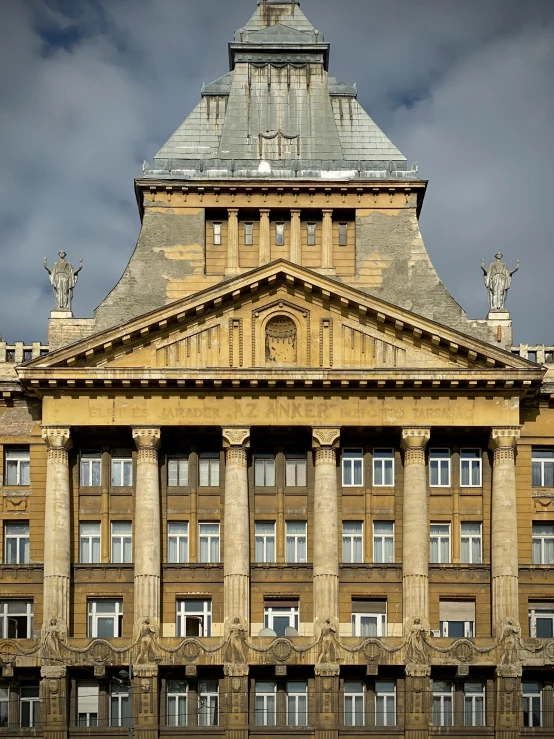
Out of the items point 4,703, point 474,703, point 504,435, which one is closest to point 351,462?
point 504,435

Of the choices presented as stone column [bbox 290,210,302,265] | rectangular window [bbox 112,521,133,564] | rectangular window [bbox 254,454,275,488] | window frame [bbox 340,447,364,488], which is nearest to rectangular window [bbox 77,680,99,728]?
rectangular window [bbox 112,521,133,564]

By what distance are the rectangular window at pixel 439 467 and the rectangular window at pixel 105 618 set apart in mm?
12862

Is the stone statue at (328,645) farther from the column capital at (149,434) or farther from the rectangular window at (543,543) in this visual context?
the column capital at (149,434)

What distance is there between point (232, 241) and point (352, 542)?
13.2m

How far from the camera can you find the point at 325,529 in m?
66.9

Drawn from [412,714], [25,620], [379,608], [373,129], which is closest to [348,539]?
[379,608]

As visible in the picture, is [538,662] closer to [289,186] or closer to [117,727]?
[117,727]

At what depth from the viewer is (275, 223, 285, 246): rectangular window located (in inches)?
2876

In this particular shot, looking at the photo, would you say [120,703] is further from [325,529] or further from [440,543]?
[440,543]

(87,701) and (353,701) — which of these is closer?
(87,701)

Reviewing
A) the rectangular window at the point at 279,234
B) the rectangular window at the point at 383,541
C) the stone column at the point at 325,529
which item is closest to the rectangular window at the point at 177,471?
the stone column at the point at 325,529

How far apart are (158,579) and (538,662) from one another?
46.8 ft

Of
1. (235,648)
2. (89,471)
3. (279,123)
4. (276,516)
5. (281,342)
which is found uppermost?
(279,123)

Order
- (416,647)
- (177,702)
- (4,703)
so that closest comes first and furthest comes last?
(416,647) < (177,702) < (4,703)
